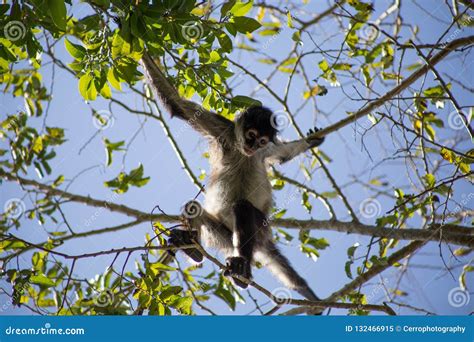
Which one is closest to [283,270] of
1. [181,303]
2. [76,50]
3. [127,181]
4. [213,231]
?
[213,231]

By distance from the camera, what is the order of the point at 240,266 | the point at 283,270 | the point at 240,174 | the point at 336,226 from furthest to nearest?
the point at 240,174
the point at 283,270
the point at 336,226
the point at 240,266

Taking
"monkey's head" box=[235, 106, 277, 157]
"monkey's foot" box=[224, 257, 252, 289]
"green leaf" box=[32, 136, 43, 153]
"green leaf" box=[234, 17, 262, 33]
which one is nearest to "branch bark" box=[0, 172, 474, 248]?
"green leaf" box=[32, 136, 43, 153]

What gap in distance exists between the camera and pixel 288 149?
5.28 metres

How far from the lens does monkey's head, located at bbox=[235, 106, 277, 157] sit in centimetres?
492

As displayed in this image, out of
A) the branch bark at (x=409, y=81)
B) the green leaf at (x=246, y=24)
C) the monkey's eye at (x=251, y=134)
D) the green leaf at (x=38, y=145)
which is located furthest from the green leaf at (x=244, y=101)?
the green leaf at (x=38, y=145)

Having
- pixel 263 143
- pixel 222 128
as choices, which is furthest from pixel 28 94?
pixel 263 143

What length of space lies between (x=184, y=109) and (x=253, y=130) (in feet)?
2.27

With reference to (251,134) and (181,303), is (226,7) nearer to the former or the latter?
(181,303)

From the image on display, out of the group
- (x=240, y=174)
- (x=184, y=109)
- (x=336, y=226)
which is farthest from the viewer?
(x=240, y=174)

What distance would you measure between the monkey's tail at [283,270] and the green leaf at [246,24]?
2.54m

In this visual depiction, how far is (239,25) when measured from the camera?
311 cm

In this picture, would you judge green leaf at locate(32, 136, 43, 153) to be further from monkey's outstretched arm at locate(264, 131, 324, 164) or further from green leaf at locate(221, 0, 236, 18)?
green leaf at locate(221, 0, 236, 18)

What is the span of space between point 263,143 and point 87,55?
2207 millimetres

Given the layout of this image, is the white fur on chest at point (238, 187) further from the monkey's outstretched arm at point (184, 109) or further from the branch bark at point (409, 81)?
the branch bark at point (409, 81)
